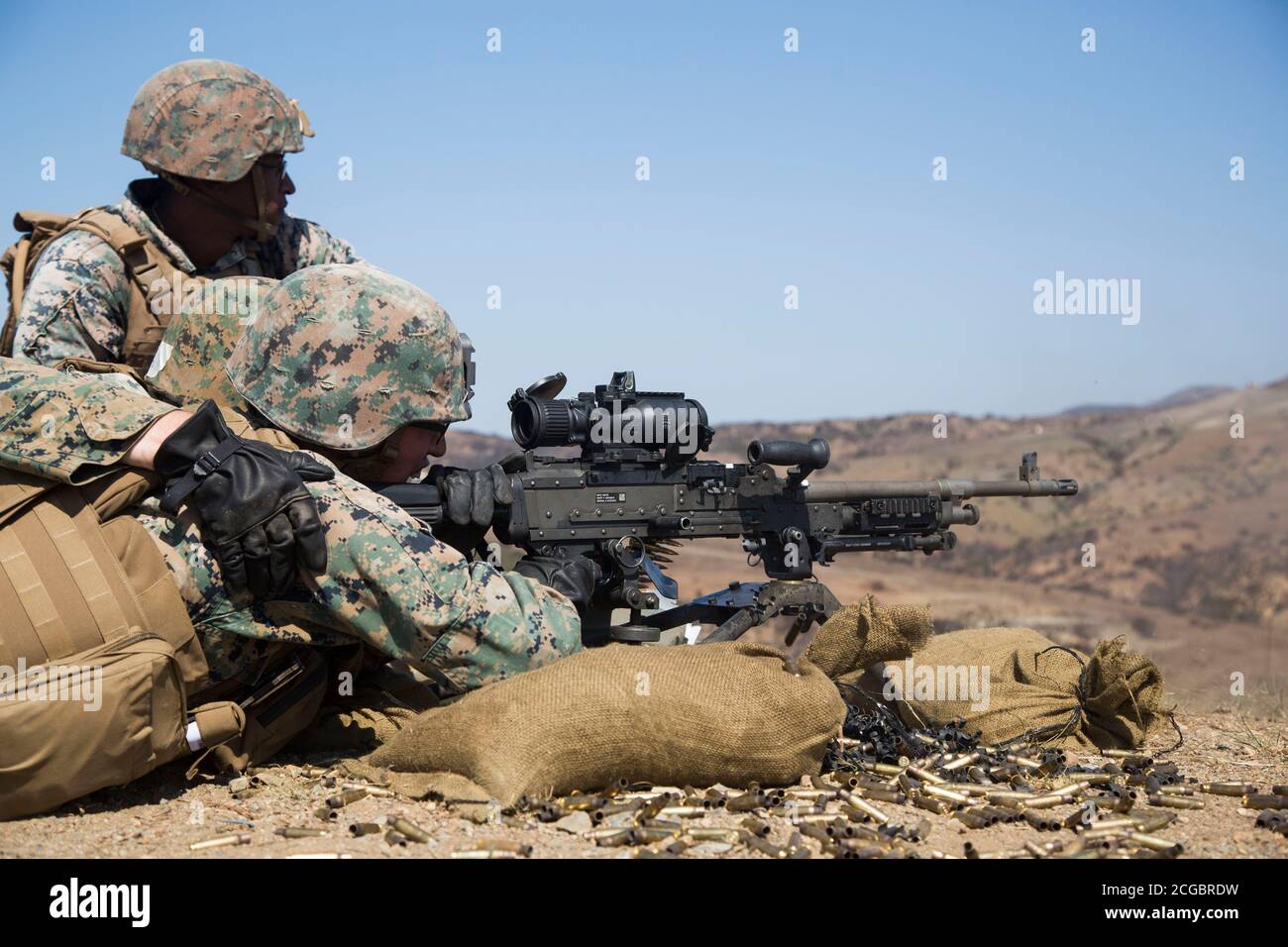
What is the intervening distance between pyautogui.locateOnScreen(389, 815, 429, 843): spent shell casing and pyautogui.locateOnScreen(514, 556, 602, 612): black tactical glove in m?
1.58

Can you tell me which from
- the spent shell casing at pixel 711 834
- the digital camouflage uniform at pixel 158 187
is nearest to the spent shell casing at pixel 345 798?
the spent shell casing at pixel 711 834

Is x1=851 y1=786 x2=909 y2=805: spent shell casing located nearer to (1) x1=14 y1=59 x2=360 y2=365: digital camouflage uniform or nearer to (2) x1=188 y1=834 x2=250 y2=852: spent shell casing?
(2) x1=188 y1=834 x2=250 y2=852: spent shell casing

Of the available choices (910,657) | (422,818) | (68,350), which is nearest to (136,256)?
(68,350)

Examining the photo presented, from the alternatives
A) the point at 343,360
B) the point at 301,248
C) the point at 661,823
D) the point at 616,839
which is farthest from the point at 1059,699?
the point at 301,248

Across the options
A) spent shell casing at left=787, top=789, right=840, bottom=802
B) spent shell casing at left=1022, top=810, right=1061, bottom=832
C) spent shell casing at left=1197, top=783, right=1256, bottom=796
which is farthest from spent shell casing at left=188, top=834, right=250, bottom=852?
spent shell casing at left=1197, top=783, right=1256, bottom=796

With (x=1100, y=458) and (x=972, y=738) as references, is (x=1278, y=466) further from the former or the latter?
(x=972, y=738)

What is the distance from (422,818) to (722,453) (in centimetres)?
3046

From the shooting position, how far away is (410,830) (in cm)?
383

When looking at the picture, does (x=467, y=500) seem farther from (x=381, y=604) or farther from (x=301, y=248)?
(x=301, y=248)

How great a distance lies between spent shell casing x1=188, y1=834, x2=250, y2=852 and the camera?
378cm

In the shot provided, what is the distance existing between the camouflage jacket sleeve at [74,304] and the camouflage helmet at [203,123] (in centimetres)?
77

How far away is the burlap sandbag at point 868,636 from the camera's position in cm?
553

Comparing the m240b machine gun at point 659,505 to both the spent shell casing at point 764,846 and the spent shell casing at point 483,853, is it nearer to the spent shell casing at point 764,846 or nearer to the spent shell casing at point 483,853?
the spent shell casing at point 483,853

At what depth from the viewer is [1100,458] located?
3556 centimetres
